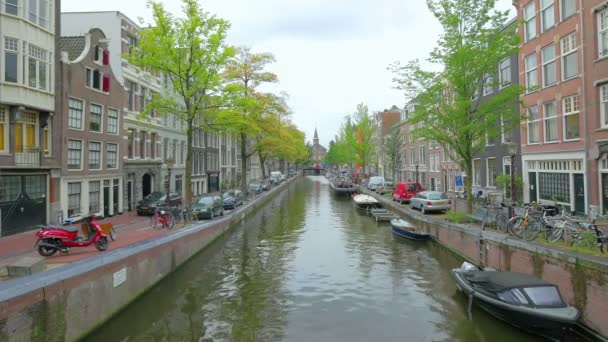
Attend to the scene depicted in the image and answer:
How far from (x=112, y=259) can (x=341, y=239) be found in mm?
14531

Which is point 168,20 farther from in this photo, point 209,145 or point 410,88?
point 209,145

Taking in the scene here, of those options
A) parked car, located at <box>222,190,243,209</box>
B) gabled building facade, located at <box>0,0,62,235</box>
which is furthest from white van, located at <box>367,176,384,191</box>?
gabled building facade, located at <box>0,0,62,235</box>

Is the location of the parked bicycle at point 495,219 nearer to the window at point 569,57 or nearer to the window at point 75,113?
the window at point 569,57

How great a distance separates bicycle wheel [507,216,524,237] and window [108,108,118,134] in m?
25.3

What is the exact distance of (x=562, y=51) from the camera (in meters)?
21.3

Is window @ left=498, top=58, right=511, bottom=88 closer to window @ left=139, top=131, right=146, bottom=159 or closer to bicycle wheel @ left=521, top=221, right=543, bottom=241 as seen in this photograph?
bicycle wheel @ left=521, top=221, right=543, bottom=241

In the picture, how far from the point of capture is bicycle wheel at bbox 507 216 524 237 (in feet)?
44.7

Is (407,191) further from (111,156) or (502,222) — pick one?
(111,156)

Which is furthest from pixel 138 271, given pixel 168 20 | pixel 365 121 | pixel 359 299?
pixel 365 121

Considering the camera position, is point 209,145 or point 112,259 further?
point 209,145

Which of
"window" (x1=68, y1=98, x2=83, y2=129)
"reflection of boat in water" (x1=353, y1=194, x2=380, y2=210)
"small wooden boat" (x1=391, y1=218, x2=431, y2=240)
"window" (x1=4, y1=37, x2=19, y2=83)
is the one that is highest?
"window" (x1=4, y1=37, x2=19, y2=83)

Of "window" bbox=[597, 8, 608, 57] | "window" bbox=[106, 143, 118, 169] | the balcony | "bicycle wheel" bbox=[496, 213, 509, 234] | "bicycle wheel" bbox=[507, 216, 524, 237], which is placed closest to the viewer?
"bicycle wheel" bbox=[507, 216, 524, 237]

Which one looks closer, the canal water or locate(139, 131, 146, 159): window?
the canal water

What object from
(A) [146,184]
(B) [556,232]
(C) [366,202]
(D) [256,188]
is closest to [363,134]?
(D) [256,188]
